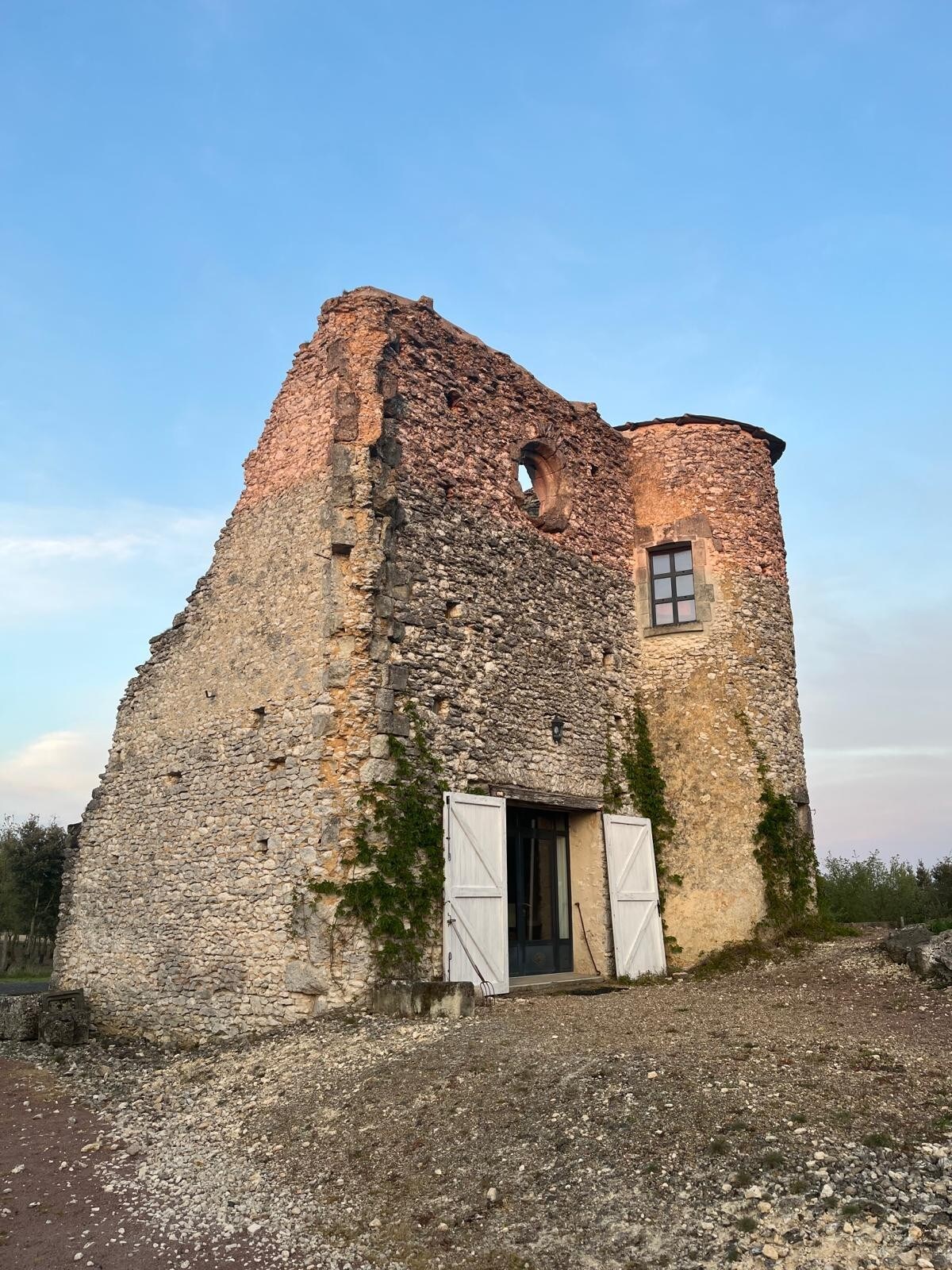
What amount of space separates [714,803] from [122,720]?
8.58 metres

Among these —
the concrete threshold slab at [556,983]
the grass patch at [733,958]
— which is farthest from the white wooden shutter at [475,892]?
the grass patch at [733,958]

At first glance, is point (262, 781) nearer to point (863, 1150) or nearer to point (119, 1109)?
point (119, 1109)

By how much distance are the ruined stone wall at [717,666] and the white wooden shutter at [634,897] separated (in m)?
0.44

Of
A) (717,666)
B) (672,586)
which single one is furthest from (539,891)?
(672,586)

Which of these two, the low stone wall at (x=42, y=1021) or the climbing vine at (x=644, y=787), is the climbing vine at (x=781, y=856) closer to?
the climbing vine at (x=644, y=787)

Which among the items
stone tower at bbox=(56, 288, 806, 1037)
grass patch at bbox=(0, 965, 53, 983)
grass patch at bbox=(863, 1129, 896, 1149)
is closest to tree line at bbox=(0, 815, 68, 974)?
grass patch at bbox=(0, 965, 53, 983)

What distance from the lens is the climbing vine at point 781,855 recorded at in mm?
12930

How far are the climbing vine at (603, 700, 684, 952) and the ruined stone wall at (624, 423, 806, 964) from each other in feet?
0.42

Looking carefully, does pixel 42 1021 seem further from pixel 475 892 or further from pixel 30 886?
pixel 30 886

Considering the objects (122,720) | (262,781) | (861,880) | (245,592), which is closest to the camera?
(262,781)

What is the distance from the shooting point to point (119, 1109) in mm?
8109

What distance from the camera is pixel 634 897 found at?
42.3 ft

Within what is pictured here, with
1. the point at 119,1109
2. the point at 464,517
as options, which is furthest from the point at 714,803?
the point at 119,1109

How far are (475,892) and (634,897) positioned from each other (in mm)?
3181
